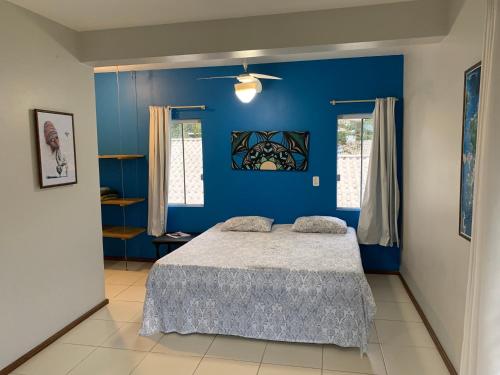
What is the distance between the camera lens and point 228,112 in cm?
463

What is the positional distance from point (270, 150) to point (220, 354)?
248 centimetres

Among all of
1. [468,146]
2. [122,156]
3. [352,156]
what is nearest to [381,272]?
[352,156]

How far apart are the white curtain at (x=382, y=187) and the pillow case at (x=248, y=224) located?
1.10m

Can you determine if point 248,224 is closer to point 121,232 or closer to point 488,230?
point 121,232

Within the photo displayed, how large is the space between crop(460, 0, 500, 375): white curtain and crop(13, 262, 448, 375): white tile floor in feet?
3.98

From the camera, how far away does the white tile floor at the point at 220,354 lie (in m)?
2.60

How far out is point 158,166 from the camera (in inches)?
186

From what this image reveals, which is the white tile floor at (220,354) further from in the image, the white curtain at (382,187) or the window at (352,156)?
the window at (352,156)

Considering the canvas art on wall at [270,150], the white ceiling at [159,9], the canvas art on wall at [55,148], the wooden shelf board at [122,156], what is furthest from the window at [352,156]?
the canvas art on wall at [55,148]

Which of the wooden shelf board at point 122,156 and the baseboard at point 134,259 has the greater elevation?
the wooden shelf board at point 122,156

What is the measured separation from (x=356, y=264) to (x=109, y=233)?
3.09 m

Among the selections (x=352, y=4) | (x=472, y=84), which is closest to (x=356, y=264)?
(x=472, y=84)

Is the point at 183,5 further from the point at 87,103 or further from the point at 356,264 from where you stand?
the point at 356,264

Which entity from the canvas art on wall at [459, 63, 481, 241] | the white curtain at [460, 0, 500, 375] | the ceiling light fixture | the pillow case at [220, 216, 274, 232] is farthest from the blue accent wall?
the white curtain at [460, 0, 500, 375]
